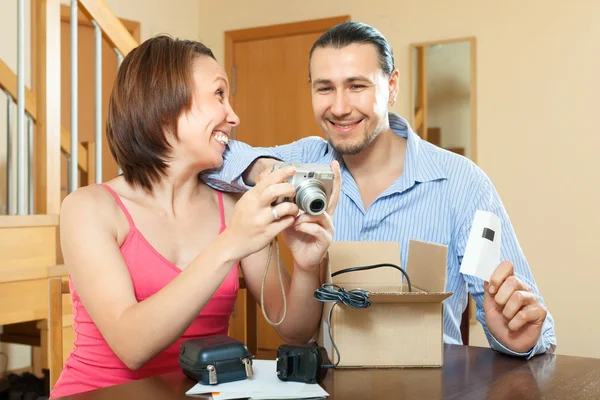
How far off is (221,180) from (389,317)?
21.8 inches

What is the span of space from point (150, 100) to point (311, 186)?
461 millimetres

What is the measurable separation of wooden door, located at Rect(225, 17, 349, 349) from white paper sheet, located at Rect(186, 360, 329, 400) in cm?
320

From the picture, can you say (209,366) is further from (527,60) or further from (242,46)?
(242,46)

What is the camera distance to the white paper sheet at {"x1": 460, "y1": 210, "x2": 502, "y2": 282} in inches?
45.0

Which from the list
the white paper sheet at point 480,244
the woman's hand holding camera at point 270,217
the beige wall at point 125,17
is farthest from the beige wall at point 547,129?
the woman's hand holding camera at point 270,217

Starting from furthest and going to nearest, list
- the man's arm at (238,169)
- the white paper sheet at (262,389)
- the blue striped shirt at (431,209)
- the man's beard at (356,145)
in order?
the man's beard at (356,145), the blue striped shirt at (431,209), the man's arm at (238,169), the white paper sheet at (262,389)

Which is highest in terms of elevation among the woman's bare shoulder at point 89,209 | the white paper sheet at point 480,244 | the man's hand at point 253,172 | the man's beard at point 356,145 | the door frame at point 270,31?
the door frame at point 270,31

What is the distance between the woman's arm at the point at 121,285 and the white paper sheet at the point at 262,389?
0.16 m

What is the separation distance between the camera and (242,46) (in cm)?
466

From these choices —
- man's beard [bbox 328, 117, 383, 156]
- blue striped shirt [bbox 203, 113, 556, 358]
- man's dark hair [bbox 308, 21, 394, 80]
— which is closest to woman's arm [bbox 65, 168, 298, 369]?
Result: blue striped shirt [bbox 203, 113, 556, 358]

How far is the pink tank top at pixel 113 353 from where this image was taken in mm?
1341

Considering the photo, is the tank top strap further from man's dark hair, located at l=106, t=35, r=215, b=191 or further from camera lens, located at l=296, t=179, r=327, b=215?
camera lens, located at l=296, t=179, r=327, b=215

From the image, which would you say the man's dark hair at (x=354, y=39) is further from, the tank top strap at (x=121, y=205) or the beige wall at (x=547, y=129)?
the beige wall at (x=547, y=129)

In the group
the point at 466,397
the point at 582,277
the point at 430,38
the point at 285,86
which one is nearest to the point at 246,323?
the point at 466,397
